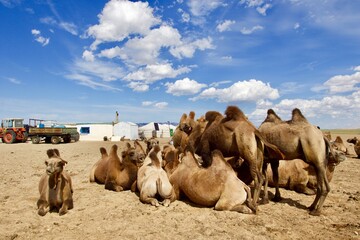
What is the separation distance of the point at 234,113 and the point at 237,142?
75cm

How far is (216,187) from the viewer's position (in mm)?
6301

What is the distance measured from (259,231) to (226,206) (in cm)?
108

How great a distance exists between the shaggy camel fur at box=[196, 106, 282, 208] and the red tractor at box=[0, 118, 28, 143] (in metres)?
31.9

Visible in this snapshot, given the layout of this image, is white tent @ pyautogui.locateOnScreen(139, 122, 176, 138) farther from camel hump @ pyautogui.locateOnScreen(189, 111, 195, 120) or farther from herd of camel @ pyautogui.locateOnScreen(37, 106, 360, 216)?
herd of camel @ pyautogui.locateOnScreen(37, 106, 360, 216)

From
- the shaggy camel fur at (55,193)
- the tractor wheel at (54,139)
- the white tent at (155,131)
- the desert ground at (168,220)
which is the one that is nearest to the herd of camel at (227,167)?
the shaggy camel fur at (55,193)

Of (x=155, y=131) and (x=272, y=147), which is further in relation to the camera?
(x=155, y=131)

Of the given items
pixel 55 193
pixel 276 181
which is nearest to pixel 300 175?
pixel 276 181

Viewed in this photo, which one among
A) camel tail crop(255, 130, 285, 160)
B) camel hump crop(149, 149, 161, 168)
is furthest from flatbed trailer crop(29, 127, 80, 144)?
camel tail crop(255, 130, 285, 160)

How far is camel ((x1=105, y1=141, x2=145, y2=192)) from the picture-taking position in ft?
27.3

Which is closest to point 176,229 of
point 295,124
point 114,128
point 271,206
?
point 271,206

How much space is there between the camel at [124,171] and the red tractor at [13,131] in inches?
1160

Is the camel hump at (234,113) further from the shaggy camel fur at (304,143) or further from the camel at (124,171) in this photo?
the camel at (124,171)

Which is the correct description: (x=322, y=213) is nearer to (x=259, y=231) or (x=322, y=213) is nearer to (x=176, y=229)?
(x=259, y=231)

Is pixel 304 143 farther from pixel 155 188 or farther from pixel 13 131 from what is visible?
pixel 13 131
